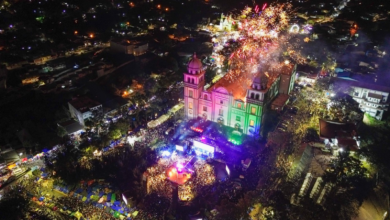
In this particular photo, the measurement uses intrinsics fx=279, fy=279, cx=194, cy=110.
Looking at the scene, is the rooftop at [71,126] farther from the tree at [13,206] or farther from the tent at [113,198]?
the tent at [113,198]

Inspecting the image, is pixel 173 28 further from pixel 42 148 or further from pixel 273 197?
pixel 273 197

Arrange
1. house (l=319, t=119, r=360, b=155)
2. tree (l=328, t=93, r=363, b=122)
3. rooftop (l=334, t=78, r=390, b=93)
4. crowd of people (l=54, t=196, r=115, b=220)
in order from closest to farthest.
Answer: crowd of people (l=54, t=196, r=115, b=220), house (l=319, t=119, r=360, b=155), tree (l=328, t=93, r=363, b=122), rooftop (l=334, t=78, r=390, b=93)

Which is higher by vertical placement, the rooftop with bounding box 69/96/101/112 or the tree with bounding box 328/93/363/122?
the tree with bounding box 328/93/363/122

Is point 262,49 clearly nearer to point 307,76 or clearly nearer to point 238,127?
point 307,76

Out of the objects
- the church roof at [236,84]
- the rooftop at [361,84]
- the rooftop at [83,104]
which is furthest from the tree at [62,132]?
the rooftop at [361,84]

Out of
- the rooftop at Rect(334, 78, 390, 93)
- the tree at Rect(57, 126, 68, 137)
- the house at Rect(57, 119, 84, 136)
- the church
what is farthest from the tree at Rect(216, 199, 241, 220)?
the rooftop at Rect(334, 78, 390, 93)

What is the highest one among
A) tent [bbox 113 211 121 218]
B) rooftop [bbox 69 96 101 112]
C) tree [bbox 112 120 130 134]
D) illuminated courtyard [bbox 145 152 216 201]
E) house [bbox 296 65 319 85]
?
house [bbox 296 65 319 85]

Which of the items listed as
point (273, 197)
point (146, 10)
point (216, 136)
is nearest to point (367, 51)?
point (216, 136)

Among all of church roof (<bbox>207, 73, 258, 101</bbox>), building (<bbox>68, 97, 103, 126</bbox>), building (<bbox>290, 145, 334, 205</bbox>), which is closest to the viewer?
building (<bbox>290, 145, 334, 205</bbox>)

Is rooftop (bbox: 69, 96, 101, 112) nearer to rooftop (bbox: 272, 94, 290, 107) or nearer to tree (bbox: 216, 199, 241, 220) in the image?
tree (bbox: 216, 199, 241, 220)
